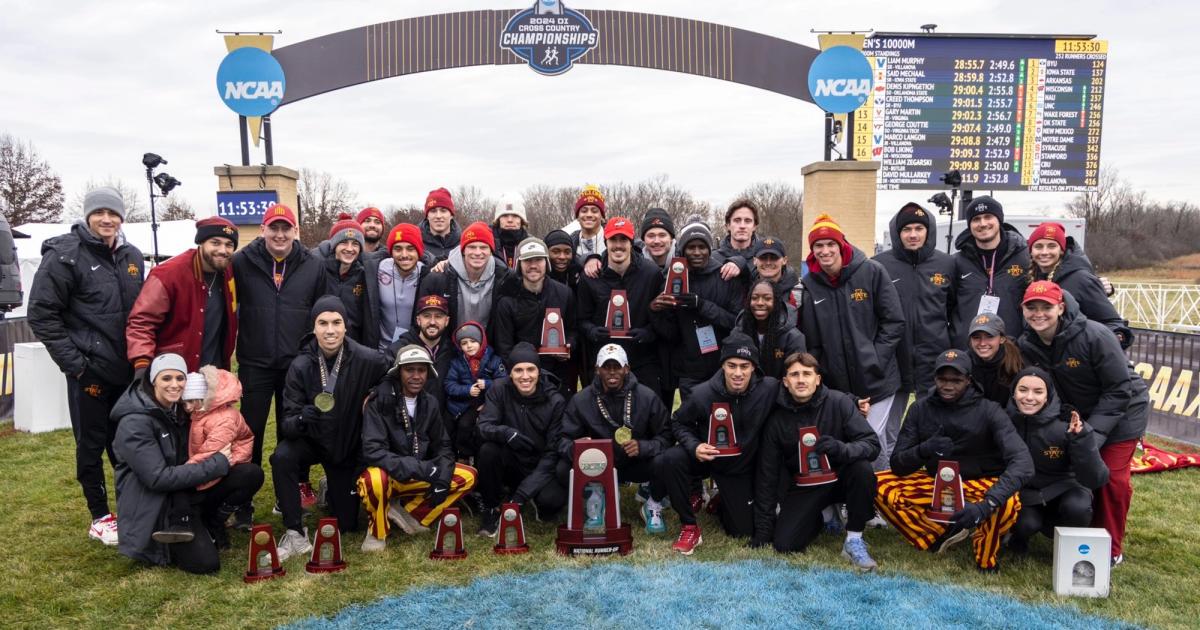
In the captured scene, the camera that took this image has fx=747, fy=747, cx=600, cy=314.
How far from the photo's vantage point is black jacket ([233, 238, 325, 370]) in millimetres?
4867

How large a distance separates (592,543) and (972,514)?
6.90 ft

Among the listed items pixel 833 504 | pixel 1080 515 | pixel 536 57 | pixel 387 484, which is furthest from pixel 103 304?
pixel 536 57

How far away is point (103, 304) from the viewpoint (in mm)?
4461

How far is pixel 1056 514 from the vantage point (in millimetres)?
4309

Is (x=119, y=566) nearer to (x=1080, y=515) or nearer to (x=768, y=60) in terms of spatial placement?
(x=1080, y=515)

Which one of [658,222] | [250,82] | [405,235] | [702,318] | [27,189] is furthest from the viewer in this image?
[27,189]

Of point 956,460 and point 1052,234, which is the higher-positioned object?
point 1052,234

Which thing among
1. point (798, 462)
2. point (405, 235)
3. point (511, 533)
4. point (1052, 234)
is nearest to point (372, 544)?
point (511, 533)

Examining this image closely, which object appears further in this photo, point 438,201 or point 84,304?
point 438,201

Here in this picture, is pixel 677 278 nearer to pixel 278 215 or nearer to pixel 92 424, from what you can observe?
pixel 278 215

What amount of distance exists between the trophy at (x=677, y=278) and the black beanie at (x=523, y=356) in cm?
100

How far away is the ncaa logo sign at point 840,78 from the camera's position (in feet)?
34.6

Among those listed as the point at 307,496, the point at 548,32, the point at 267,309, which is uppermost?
the point at 548,32

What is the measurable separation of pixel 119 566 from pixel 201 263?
1.82 meters
